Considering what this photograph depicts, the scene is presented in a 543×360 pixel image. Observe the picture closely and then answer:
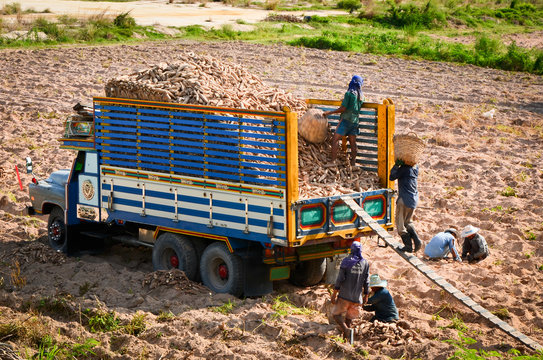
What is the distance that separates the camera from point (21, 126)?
816 inches

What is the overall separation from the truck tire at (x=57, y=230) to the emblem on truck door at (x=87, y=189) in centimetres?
80

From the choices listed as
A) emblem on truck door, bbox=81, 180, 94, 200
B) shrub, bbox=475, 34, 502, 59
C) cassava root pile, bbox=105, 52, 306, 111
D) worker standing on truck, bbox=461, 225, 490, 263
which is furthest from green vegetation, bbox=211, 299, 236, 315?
shrub, bbox=475, 34, 502, 59

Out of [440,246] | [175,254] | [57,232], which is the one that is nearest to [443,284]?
[440,246]

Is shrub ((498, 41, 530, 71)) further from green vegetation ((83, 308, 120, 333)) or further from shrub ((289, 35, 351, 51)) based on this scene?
green vegetation ((83, 308, 120, 333))

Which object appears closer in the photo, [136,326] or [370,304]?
[136,326]

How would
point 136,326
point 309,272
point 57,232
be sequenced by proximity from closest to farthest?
point 136,326, point 309,272, point 57,232

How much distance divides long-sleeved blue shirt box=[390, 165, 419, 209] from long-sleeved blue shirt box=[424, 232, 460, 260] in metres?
1.12

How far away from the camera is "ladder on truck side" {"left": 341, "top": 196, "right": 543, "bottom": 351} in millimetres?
9148

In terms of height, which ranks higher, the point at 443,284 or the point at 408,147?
the point at 408,147

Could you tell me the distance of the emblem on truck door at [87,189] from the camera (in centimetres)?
1248

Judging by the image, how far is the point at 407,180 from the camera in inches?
456

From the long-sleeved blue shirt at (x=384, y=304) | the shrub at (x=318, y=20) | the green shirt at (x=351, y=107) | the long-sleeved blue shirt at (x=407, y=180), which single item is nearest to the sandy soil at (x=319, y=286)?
the long-sleeved blue shirt at (x=384, y=304)

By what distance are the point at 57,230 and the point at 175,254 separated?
2.54m

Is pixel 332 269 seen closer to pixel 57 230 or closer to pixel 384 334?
pixel 384 334
